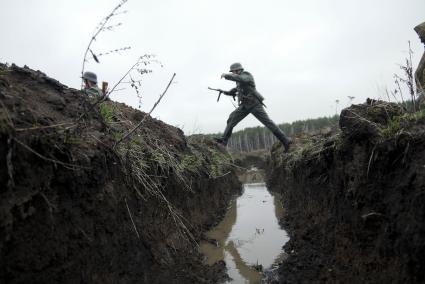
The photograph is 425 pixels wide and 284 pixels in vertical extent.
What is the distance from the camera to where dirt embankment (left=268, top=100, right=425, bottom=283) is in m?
2.19

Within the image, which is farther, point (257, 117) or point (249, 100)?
point (257, 117)

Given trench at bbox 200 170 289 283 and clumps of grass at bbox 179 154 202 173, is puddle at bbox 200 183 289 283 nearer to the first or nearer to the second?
trench at bbox 200 170 289 283

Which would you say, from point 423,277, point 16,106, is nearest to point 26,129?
point 16,106

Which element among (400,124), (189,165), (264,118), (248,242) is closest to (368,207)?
(400,124)

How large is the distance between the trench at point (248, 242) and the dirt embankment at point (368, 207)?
1.11 ft

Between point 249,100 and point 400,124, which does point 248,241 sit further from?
point 249,100

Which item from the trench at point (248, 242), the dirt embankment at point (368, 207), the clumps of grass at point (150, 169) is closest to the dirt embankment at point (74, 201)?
the clumps of grass at point (150, 169)

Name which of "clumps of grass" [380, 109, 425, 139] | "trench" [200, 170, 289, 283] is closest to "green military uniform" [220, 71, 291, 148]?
"trench" [200, 170, 289, 283]

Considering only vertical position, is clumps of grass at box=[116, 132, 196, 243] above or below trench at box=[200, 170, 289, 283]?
above

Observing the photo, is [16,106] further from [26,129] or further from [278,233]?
[278,233]

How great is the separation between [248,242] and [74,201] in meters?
3.23

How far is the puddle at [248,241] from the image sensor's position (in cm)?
408

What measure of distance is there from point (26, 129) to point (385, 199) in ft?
7.78

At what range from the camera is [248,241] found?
503 centimetres
